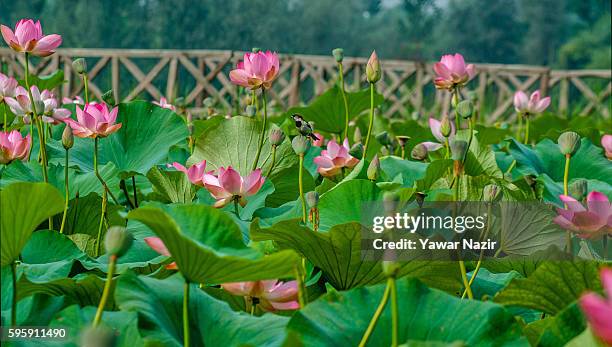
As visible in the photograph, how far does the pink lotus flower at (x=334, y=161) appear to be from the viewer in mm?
1042

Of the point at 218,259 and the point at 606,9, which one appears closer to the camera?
the point at 218,259

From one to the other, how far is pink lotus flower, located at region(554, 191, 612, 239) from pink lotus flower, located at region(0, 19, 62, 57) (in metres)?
0.67

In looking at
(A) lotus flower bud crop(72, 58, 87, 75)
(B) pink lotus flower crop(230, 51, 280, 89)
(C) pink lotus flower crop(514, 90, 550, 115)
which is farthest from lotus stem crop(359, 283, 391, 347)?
(C) pink lotus flower crop(514, 90, 550, 115)

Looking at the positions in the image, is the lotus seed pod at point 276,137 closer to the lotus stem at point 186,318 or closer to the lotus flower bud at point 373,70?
the lotus flower bud at point 373,70

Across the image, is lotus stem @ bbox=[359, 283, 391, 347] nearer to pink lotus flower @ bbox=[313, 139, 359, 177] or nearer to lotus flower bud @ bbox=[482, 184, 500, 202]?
lotus flower bud @ bbox=[482, 184, 500, 202]

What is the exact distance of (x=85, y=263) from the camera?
702 millimetres

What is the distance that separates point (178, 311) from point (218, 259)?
0.08 metres

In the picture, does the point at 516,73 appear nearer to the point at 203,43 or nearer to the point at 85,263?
the point at 85,263

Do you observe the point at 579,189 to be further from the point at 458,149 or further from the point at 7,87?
the point at 7,87

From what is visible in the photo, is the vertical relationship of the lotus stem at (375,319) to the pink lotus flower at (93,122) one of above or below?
below

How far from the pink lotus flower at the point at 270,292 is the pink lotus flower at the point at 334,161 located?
0.43 meters

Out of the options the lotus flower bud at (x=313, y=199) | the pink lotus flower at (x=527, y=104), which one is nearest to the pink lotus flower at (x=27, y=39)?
the lotus flower bud at (x=313, y=199)

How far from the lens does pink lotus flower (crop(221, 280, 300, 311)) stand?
60cm

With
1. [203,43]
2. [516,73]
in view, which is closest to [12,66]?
[516,73]
